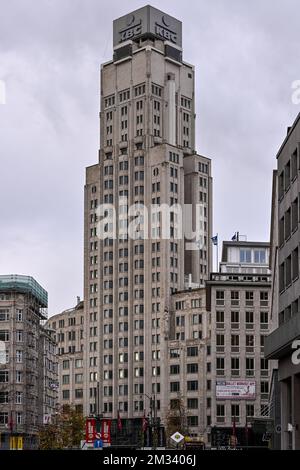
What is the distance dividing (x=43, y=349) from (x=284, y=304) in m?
129

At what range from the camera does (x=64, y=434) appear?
137 m

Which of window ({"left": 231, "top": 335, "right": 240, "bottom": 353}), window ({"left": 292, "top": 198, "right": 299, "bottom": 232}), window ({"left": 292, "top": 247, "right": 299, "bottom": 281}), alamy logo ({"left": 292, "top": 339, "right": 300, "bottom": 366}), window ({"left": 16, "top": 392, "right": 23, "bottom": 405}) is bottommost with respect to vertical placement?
alamy logo ({"left": 292, "top": 339, "right": 300, "bottom": 366})

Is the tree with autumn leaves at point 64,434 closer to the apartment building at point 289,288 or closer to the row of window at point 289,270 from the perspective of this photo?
the row of window at point 289,270

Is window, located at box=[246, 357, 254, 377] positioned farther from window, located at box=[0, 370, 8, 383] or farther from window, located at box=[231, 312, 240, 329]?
window, located at box=[0, 370, 8, 383]

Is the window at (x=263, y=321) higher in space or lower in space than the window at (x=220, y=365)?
higher

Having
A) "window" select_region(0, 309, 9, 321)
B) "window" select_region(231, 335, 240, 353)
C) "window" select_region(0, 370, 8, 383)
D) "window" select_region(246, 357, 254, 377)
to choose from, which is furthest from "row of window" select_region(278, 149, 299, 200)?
"window" select_region(246, 357, 254, 377)

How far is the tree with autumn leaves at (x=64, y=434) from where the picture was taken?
13662cm

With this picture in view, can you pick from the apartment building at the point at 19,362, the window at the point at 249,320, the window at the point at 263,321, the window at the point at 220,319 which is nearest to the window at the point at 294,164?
the apartment building at the point at 19,362

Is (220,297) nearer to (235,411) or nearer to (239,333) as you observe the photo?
(239,333)

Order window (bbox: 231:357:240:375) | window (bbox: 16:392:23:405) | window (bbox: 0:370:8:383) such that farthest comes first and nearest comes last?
window (bbox: 231:357:240:375) → window (bbox: 0:370:8:383) → window (bbox: 16:392:23:405)

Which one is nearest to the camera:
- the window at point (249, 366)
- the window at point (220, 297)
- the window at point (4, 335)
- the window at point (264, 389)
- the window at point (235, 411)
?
the window at point (4, 335)

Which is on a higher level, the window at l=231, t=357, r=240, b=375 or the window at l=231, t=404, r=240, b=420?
the window at l=231, t=357, r=240, b=375

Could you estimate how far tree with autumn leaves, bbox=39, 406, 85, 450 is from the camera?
5379 inches
